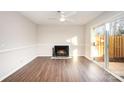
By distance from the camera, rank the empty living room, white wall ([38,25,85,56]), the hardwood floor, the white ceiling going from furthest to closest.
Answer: white wall ([38,25,85,56]), the white ceiling, the empty living room, the hardwood floor

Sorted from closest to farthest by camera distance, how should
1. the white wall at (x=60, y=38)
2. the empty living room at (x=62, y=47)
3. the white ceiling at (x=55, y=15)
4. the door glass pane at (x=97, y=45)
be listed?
the empty living room at (x=62, y=47) < the white ceiling at (x=55, y=15) < the door glass pane at (x=97, y=45) < the white wall at (x=60, y=38)

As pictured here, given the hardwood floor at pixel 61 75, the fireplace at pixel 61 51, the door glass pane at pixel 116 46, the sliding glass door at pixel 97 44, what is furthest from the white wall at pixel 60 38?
the hardwood floor at pixel 61 75

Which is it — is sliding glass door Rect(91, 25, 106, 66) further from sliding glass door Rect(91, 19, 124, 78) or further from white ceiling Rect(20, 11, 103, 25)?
sliding glass door Rect(91, 19, 124, 78)

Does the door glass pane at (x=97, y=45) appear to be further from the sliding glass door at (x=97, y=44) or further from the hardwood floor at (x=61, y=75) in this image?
the hardwood floor at (x=61, y=75)

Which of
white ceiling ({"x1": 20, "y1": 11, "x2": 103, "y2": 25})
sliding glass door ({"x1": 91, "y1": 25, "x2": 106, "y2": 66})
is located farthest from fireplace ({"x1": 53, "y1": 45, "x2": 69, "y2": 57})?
white ceiling ({"x1": 20, "y1": 11, "x2": 103, "y2": 25})

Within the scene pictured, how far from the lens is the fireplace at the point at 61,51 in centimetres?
970

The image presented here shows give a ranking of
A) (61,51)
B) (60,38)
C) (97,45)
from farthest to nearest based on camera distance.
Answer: (60,38)
(61,51)
(97,45)

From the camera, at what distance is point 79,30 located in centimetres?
1010

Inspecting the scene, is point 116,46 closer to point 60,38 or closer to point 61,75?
point 61,75

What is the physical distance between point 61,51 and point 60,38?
99 cm

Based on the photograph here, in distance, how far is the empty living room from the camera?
4.28 m

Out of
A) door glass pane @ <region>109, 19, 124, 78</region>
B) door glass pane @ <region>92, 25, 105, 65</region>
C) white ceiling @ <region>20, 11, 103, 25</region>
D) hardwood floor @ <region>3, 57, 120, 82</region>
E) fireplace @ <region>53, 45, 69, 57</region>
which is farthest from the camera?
fireplace @ <region>53, 45, 69, 57</region>

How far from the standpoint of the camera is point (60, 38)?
395 inches

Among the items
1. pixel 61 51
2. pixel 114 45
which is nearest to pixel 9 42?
pixel 114 45
